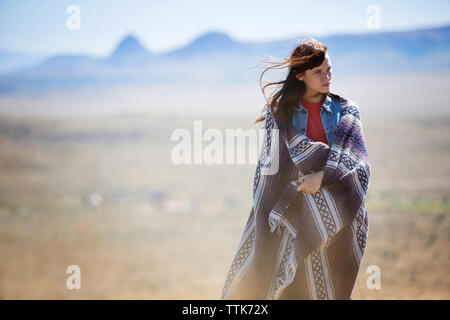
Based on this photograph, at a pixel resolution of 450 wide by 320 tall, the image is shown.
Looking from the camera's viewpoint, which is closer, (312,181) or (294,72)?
(312,181)

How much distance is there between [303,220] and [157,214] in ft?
38.4

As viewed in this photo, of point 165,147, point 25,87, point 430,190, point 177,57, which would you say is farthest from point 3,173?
point 177,57

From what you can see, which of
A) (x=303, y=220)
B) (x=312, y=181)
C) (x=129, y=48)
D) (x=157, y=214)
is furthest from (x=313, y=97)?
(x=129, y=48)

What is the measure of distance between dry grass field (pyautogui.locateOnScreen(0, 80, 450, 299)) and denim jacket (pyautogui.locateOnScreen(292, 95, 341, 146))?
1.54m

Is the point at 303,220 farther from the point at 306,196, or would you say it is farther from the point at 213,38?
the point at 213,38

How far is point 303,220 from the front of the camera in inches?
101

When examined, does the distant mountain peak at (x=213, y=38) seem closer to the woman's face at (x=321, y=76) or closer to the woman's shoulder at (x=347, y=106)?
the woman's shoulder at (x=347, y=106)

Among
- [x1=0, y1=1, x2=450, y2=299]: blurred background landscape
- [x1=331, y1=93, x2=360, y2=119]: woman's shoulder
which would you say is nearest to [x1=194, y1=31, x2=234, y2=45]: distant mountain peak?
[x1=0, y1=1, x2=450, y2=299]: blurred background landscape

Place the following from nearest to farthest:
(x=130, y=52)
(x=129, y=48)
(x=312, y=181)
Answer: (x=312, y=181) → (x=130, y=52) → (x=129, y=48)

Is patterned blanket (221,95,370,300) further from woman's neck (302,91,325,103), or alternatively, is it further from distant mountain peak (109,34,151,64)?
distant mountain peak (109,34,151,64)

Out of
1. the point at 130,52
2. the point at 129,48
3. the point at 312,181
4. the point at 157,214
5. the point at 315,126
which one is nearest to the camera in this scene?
the point at 312,181

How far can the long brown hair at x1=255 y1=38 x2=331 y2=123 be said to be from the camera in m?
2.57

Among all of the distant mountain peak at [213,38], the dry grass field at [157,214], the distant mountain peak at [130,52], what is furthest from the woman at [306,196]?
the distant mountain peak at [213,38]

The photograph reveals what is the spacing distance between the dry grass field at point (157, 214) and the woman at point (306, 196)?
125 centimetres
